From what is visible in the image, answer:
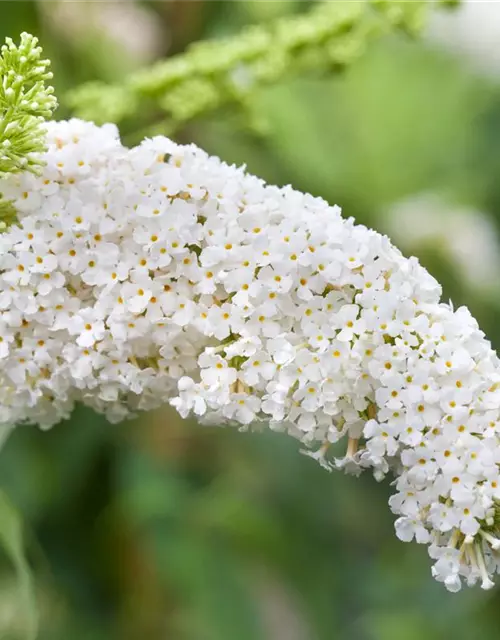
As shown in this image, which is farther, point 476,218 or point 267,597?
point 476,218

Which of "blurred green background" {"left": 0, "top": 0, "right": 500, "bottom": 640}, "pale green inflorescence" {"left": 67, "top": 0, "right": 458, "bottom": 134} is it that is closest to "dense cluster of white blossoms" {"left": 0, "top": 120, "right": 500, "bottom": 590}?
"pale green inflorescence" {"left": 67, "top": 0, "right": 458, "bottom": 134}

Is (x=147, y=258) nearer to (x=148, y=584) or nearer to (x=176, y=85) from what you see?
(x=176, y=85)

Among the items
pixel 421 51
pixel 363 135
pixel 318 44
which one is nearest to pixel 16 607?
pixel 318 44

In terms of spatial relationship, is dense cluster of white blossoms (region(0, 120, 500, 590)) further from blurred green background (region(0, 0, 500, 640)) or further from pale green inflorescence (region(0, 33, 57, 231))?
blurred green background (region(0, 0, 500, 640))

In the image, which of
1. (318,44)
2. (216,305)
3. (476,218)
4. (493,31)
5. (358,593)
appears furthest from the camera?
(476,218)

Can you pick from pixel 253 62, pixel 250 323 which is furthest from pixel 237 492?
pixel 250 323
